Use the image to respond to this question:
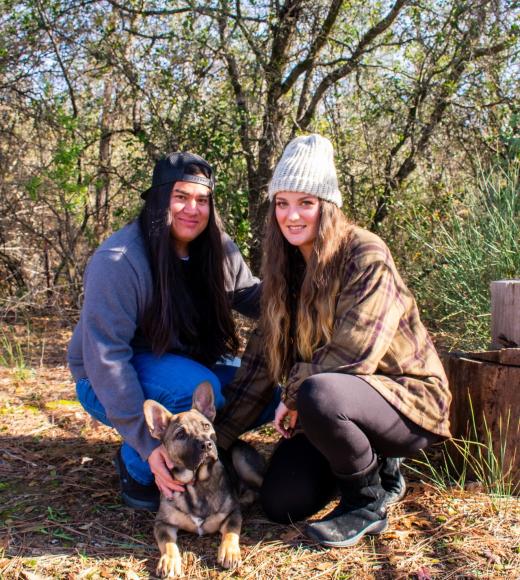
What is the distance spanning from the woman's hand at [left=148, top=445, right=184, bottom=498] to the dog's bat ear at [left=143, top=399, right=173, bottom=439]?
82 mm

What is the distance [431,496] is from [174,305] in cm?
177

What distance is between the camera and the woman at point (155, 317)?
11.1ft

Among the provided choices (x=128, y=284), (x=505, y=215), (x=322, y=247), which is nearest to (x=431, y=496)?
(x=322, y=247)

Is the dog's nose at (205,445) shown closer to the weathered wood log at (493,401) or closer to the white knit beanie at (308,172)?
the white knit beanie at (308,172)

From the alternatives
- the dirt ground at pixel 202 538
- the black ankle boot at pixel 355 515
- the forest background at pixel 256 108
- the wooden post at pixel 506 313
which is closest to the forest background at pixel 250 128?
the forest background at pixel 256 108

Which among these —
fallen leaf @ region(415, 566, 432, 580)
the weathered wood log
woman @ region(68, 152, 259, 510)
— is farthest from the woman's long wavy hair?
fallen leaf @ region(415, 566, 432, 580)

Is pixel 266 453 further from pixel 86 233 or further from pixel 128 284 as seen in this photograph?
pixel 86 233

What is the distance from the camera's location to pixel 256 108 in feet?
22.5

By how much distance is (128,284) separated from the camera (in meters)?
3.47

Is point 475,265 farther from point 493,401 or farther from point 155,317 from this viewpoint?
point 155,317

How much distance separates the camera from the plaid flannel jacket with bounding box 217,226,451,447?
312 cm

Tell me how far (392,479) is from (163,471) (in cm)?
128

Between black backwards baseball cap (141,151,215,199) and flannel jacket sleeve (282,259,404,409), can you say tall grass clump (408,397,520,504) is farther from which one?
black backwards baseball cap (141,151,215,199)

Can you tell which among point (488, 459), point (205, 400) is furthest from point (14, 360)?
point (488, 459)
